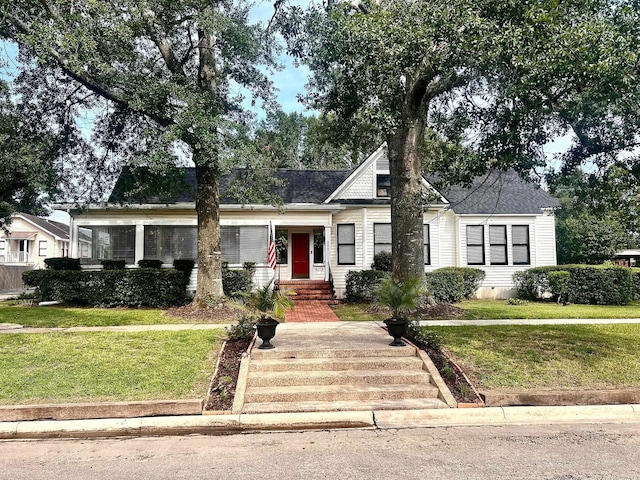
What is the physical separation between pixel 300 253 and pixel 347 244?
218 centimetres

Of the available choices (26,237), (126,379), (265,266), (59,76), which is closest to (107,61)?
(59,76)

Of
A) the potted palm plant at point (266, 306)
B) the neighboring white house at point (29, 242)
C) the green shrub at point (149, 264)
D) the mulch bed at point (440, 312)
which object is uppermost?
the neighboring white house at point (29, 242)

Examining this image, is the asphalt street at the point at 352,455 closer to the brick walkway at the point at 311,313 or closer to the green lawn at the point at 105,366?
the green lawn at the point at 105,366

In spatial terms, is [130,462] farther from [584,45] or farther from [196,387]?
[584,45]

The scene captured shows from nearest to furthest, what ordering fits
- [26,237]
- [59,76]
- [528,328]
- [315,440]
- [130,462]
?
[130,462]
[315,440]
[528,328]
[59,76]
[26,237]

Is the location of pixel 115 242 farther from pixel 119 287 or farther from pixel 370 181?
pixel 370 181

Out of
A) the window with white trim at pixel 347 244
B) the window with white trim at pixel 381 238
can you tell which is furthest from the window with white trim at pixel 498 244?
the window with white trim at pixel 347 244

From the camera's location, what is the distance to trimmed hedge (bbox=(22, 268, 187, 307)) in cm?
1333

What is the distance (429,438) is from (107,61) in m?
10.2

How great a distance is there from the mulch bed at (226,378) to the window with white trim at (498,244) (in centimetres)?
1281

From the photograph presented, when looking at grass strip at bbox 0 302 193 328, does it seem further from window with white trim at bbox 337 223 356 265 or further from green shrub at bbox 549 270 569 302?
green shrub at bbox 549 270 569 302

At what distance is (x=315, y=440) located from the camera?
15.9 feet

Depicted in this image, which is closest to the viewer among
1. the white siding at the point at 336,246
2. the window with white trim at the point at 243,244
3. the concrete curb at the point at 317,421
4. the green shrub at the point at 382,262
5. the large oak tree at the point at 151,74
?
the concrete curb at the point at 317,421

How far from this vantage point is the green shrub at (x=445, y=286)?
14547 mm
